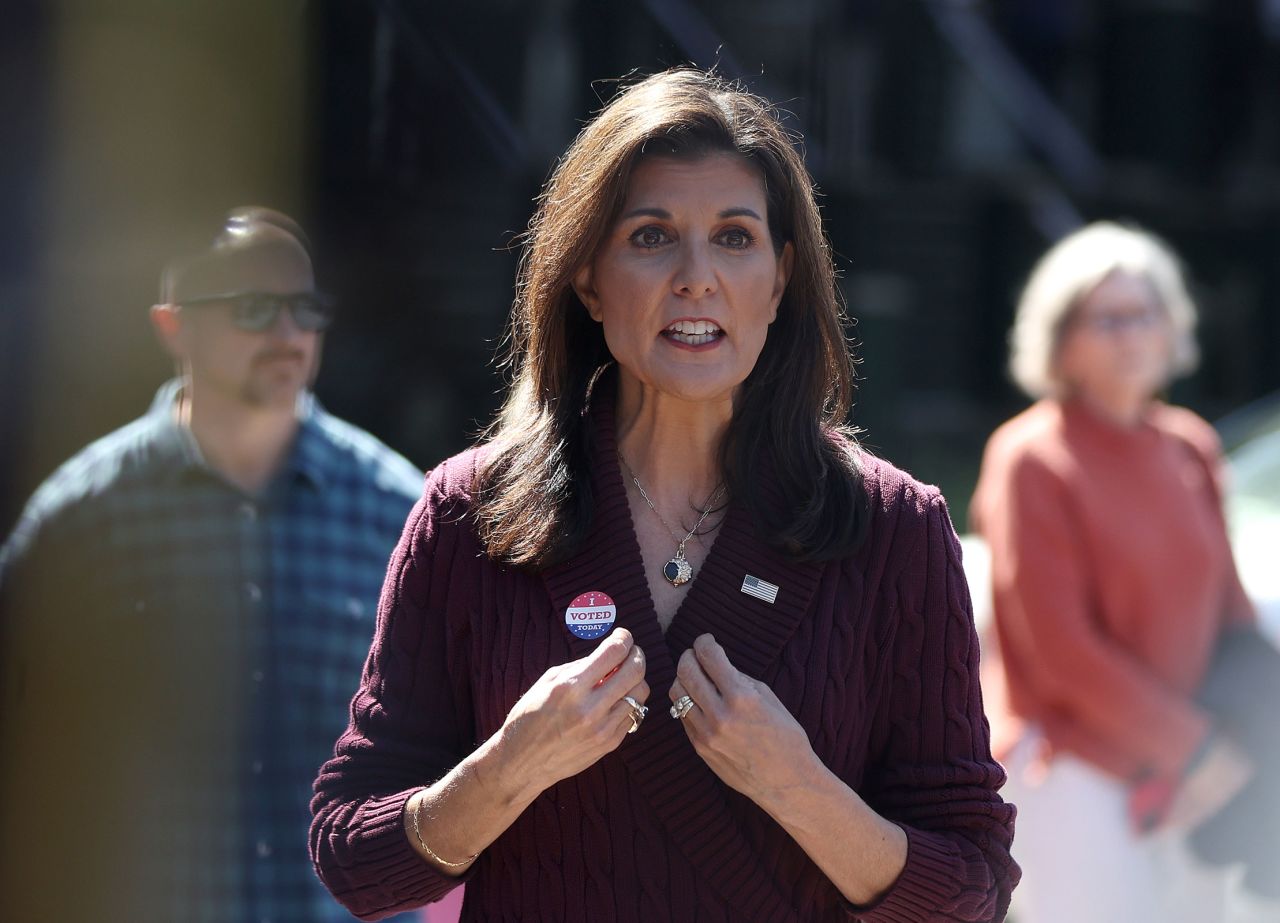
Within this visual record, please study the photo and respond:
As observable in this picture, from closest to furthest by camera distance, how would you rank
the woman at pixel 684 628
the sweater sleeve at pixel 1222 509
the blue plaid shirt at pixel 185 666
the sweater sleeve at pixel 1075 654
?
the woman at pixel 684 628, the blue plaid shirt at pixel 185 666, the sweater sleeve at pixel 1075 654, the sweater sleeve at pixel 1222 509

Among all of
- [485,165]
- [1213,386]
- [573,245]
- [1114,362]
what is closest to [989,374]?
[1213,386]

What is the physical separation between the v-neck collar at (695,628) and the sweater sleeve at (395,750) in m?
0.15

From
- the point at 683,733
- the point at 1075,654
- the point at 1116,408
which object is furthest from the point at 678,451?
the point at 1116,408

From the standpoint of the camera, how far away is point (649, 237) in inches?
75.0

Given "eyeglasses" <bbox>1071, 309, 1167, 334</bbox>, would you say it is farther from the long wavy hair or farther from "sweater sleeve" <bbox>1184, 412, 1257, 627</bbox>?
the long wavy hair

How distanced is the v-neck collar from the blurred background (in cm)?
72

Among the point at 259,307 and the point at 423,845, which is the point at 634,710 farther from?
the point at 259,307

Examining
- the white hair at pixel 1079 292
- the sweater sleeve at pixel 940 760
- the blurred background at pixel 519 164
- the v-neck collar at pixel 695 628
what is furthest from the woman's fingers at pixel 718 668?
the white hair at pixel 1079 292

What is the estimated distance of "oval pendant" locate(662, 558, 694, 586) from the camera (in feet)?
6.17

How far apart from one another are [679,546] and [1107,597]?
223 cm

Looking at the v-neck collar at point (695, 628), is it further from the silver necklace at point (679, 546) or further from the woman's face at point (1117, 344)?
the woman's face at point (1117, 344)

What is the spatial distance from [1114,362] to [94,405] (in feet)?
9.73

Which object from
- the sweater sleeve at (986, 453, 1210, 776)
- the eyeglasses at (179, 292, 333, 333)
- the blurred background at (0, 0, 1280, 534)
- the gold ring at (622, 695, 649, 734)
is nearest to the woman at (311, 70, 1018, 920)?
the gold ring at (622, 695, 649, 734)

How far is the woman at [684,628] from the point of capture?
173cm
